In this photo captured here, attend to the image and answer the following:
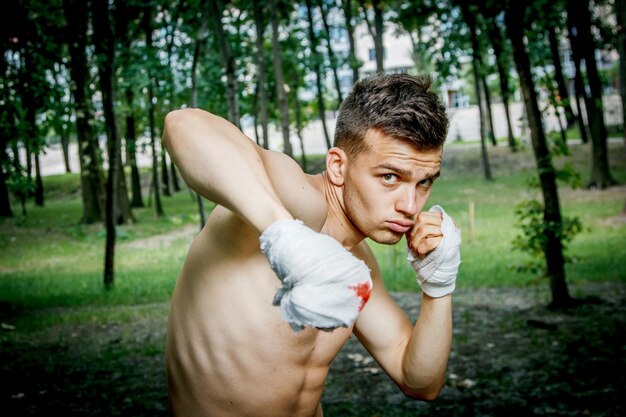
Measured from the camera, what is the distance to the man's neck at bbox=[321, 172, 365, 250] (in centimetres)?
214

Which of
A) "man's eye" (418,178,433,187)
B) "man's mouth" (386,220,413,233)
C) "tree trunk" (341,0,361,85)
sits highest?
"tree trunk" (341,0,361,85)

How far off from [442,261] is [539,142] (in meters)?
5.60

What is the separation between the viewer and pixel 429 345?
2.29 meters

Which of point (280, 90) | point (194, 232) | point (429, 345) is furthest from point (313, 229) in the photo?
point (194, 232)

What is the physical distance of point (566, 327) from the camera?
23.7 ft

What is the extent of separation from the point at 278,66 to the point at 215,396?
12.6 meters

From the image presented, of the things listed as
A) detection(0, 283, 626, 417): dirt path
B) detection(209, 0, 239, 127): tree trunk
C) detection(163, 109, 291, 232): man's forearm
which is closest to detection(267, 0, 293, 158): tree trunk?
detection(209, 0, 239, 127): tree trunk

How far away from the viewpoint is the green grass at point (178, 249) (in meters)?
10.2

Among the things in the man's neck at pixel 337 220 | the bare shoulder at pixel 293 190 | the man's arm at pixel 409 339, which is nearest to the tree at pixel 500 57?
the man's arm at pixel 409 339

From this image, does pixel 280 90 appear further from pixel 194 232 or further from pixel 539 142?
pixel 539 142

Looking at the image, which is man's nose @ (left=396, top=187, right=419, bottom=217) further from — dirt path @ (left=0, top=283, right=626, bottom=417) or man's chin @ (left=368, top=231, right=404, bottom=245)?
dirt path @ (left=0, top=283, right=626, bottom=417)

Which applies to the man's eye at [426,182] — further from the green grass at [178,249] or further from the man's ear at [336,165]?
the green grass at [178,249]

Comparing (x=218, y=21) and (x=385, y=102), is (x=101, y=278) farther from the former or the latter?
(x=385, y=102)

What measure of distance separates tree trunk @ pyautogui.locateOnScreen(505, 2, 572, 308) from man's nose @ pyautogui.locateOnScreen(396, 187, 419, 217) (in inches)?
223
